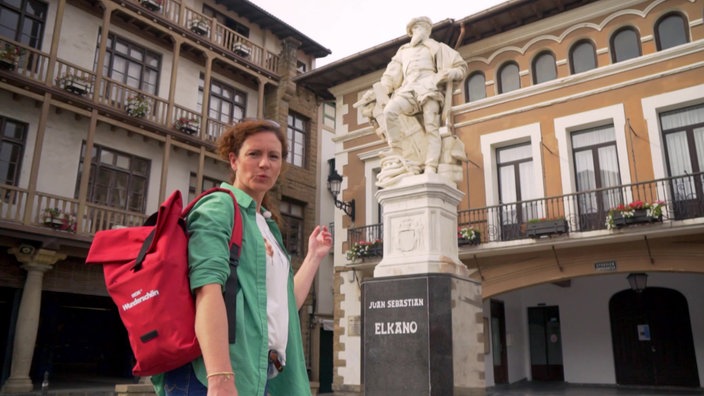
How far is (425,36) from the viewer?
7875 millimetres

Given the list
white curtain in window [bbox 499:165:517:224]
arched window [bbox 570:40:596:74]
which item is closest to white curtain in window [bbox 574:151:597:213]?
white curtain in window [bbox 499:165:517:224]

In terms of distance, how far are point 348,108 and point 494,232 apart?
789cm

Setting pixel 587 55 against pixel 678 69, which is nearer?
pixel 678 69

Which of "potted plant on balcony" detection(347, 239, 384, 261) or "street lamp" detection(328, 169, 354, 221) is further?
"street lamp" detection(328, 169, 354, 221)

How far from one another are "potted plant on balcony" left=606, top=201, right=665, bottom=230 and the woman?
1343 cm

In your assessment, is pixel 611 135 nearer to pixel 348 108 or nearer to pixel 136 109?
pixel 348 108

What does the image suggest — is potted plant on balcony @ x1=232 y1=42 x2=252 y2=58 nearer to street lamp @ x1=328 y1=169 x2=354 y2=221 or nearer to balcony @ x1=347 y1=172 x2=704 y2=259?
street lamp @ x1=328 y1=169 x2=354 y2=221

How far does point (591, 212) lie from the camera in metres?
15.5

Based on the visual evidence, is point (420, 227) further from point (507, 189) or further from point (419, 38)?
point (507, 189)

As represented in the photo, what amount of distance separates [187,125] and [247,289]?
18.6 metres

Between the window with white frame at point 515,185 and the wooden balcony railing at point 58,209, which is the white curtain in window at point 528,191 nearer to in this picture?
the window with white frame at point 515,185

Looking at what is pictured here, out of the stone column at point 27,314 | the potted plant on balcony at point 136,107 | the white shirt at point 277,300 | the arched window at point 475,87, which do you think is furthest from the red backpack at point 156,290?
the arched window at point 475,87

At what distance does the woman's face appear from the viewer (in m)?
2.21

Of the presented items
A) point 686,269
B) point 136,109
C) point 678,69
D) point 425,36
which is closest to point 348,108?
point 136,109
